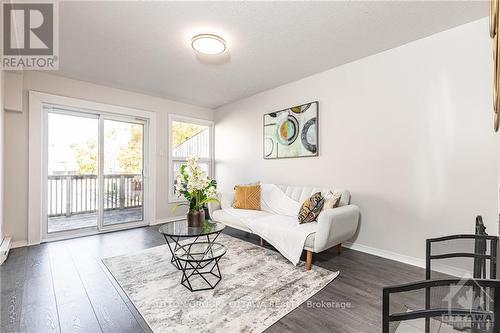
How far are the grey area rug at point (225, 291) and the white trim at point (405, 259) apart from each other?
0.87 metres

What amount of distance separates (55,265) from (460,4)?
4.73 meters

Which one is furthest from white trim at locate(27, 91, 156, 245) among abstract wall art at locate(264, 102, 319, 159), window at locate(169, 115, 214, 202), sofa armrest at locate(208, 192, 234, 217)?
abstract wall art at locate(264, 102, 319, 159)

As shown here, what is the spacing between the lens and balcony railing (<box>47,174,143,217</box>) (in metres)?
3.91

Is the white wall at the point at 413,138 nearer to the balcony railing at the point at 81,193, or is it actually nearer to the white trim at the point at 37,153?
the balcony railing at the point at 81,193

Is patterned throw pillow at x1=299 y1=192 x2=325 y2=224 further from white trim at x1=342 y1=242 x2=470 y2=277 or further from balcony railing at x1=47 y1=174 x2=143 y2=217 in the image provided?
balcony railing at x1=47 y1=174 x2=143 y2=217

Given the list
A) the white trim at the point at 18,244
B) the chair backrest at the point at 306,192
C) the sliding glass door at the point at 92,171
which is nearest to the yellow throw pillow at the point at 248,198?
the chair backrest at the point at 306,192

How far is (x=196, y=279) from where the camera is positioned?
2.19 metres

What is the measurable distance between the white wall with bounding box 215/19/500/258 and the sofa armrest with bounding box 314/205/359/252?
0.42 m

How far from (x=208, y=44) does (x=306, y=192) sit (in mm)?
2241

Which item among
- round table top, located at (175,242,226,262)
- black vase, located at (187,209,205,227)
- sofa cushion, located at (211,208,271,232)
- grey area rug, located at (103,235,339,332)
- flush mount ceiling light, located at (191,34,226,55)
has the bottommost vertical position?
grey area rug, located at (103,235,339,332)

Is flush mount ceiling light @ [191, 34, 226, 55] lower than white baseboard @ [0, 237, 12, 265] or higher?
higher

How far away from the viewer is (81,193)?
4.03m

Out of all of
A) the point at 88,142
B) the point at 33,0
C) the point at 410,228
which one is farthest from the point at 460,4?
the point at 88,142

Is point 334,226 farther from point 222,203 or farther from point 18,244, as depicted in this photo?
point 18,244
